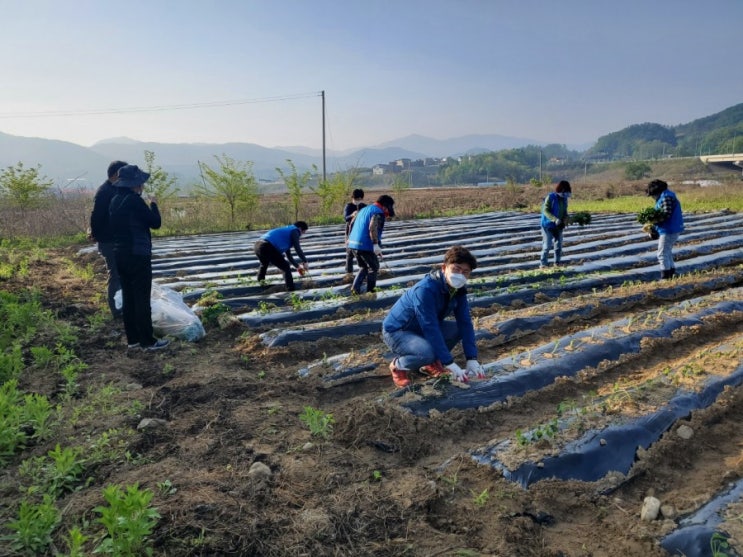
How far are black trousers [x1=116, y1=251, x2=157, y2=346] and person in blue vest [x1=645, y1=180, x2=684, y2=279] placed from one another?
21.1 ft

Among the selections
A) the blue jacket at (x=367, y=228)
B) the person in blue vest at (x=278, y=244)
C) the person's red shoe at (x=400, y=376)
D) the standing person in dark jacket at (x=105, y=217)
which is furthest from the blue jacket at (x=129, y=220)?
the person's red shoe at (x=400, y=376)

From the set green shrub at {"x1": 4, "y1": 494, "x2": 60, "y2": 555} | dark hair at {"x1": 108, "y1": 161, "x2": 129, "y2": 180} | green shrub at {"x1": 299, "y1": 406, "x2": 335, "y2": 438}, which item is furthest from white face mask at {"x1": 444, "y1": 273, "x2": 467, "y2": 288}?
dark hair at {"x1": 108, "y1": 161, "x2": 129, "y2": 180}

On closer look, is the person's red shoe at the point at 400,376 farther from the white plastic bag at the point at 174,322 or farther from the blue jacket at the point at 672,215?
the blue jacket at the point at 672,215

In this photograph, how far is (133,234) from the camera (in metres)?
4.86

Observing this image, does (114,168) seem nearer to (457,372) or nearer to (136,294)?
(136,294)

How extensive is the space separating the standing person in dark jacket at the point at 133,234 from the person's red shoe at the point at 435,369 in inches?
117

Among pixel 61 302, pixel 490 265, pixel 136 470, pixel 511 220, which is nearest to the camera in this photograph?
pixel 136 470

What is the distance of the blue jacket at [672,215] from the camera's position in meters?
6.66

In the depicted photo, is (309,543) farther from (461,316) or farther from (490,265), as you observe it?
(490,265)

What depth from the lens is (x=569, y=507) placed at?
2.65 m

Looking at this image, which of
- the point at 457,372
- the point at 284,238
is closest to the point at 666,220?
the point at 457,372

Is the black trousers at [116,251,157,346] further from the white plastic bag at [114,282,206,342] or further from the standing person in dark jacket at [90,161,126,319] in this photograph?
the standing person in dark jacket at [90,161,126,319]

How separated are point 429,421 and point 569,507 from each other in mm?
1045

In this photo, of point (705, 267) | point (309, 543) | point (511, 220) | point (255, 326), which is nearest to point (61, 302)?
point (255, 326)
